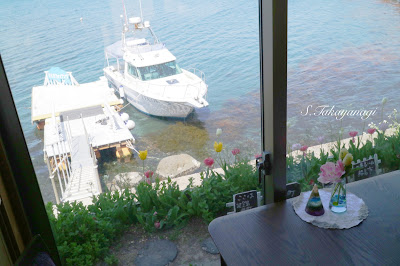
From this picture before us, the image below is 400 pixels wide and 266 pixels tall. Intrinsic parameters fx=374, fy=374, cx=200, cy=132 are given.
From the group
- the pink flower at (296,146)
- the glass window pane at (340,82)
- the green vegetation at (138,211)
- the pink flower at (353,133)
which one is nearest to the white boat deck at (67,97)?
the green vegetation at (138,211)

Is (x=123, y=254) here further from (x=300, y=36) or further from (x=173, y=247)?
(x=300, y=36)

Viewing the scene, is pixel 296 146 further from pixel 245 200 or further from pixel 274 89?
pixel 274 89

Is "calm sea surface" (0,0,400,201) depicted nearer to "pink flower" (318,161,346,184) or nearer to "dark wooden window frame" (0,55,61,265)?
"dark wooden window frame" (0,55,61,265)

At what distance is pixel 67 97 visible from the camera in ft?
5.61

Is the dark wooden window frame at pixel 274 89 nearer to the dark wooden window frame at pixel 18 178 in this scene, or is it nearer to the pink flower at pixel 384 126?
the pink flower at pixel 384 126

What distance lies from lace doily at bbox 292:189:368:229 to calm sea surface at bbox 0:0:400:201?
0.49 metres

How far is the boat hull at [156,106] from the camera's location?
183 centimetres

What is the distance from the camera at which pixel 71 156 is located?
5.88 ft

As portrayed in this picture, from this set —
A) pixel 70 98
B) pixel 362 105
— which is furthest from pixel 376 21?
pixel 70 98

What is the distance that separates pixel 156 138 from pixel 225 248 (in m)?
0.72

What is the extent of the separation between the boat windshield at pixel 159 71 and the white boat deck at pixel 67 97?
176mm

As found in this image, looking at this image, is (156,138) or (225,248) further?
(156,138)

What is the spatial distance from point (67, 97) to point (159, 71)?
45 cm

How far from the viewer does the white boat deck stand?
5.31ft
